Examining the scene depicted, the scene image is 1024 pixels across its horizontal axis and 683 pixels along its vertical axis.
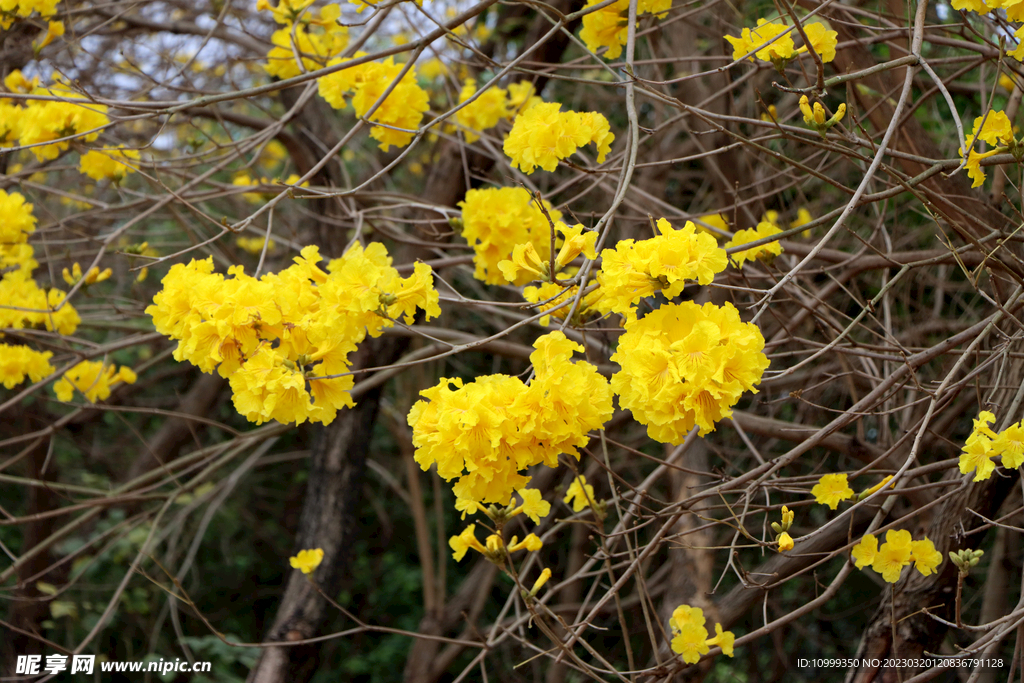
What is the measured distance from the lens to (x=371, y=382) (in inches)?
112

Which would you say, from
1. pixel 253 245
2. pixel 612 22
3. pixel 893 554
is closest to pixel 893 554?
pixel 893 554

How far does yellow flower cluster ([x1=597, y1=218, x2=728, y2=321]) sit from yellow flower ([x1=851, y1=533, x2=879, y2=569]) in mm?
1027

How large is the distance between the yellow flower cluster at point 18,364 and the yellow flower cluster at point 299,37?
128cm

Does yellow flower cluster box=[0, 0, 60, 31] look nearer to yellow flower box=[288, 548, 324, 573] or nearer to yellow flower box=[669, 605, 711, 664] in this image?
yellow flower box=[288, 548, 324, 573]

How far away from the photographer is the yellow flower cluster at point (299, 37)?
217 cm

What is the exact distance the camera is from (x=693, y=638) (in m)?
1.90

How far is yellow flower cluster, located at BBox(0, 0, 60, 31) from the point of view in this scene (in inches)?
88.7

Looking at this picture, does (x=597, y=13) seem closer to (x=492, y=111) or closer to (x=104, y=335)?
(x=492, y=111)

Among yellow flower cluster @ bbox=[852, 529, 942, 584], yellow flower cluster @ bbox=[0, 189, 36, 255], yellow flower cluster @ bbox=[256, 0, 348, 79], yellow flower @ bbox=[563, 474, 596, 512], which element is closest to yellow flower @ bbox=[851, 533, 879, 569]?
yellow flower cluster @ bbox=[852, 529, 942, 584]

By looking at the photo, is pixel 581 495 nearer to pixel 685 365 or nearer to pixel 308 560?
pixel 685 365

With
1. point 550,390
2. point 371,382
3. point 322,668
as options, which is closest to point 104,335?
point 322,668

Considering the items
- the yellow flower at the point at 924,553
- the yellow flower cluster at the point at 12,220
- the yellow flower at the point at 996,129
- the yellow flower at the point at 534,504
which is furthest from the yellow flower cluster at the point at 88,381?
the yellow flower at the point at 996,129

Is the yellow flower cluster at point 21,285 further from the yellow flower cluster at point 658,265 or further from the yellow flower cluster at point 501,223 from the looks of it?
the yellow flower cluster at point 658,265

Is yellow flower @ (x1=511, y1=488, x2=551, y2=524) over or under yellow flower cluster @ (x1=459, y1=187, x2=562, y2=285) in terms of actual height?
under
